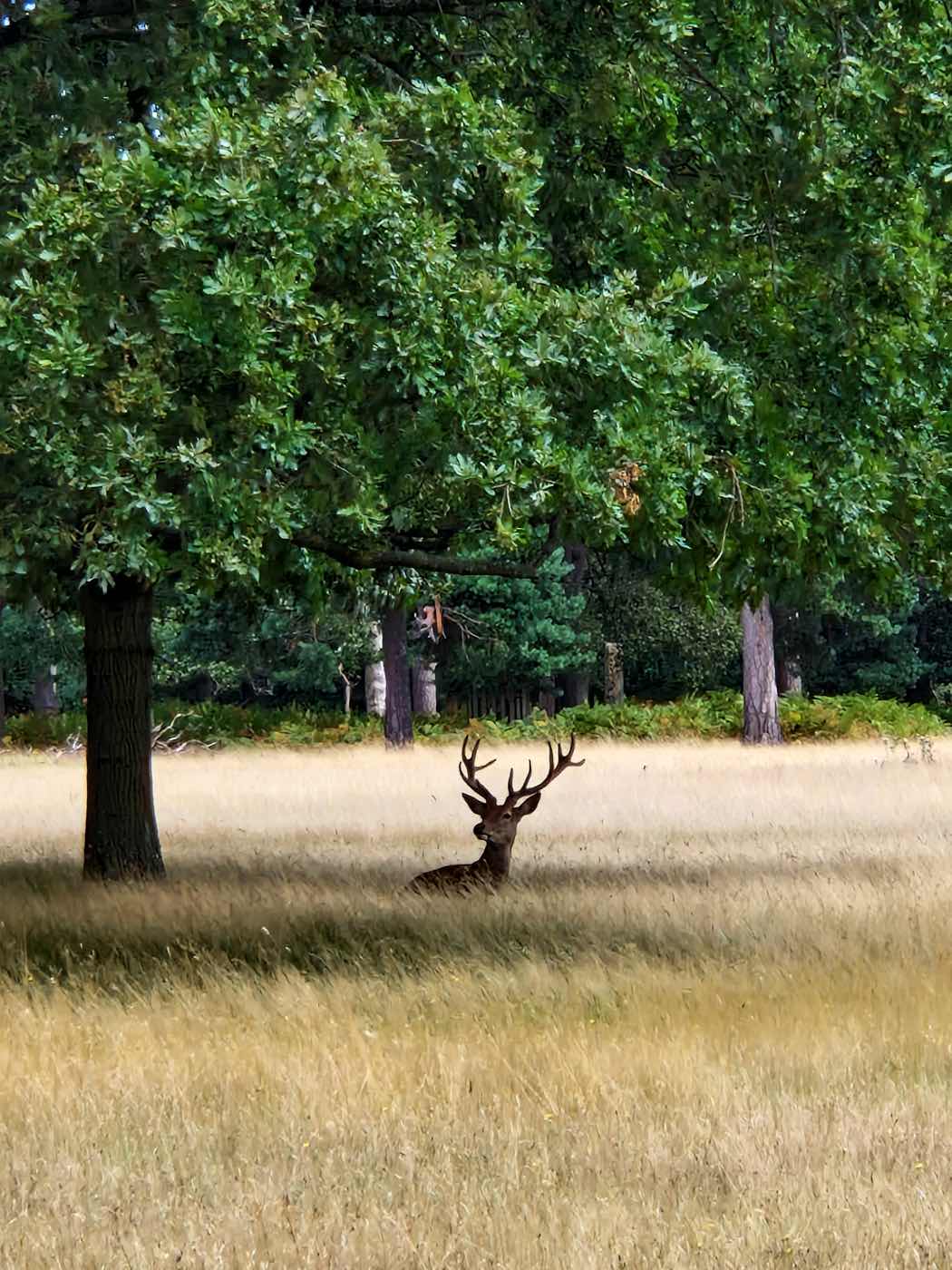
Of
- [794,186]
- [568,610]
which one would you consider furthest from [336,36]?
[568,610]

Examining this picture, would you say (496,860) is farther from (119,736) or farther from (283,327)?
(283,327)

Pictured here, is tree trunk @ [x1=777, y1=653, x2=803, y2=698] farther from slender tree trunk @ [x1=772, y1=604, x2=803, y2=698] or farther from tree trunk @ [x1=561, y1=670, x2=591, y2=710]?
tree trunk @ [x1=561, y1=670, x2=591, y2=710]

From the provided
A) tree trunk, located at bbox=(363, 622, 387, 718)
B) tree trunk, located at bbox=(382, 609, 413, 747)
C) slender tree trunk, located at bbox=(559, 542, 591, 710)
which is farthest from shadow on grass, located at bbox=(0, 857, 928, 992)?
slender tree trunk, located at bbox=(559, 542, 591, 710)

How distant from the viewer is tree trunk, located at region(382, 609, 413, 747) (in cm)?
3672

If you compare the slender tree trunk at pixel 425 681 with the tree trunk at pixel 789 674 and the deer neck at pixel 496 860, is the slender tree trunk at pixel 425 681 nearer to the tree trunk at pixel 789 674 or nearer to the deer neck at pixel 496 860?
the tree trunk at pixel 789 674

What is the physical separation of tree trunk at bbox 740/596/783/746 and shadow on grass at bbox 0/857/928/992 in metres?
23.2

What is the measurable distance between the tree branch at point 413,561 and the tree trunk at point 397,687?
24685mm

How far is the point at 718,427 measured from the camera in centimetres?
1066

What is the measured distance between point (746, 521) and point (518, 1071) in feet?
14.5

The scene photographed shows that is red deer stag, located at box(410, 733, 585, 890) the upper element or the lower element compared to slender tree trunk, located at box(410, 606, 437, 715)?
lower

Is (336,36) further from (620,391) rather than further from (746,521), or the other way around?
(746,521)

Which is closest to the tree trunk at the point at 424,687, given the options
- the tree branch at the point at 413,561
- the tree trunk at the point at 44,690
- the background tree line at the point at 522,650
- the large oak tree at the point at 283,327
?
the background tree line at the point at 522,650

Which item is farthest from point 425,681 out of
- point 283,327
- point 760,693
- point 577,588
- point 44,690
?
point 283,327

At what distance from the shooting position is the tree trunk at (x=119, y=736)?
13836 millimetres
